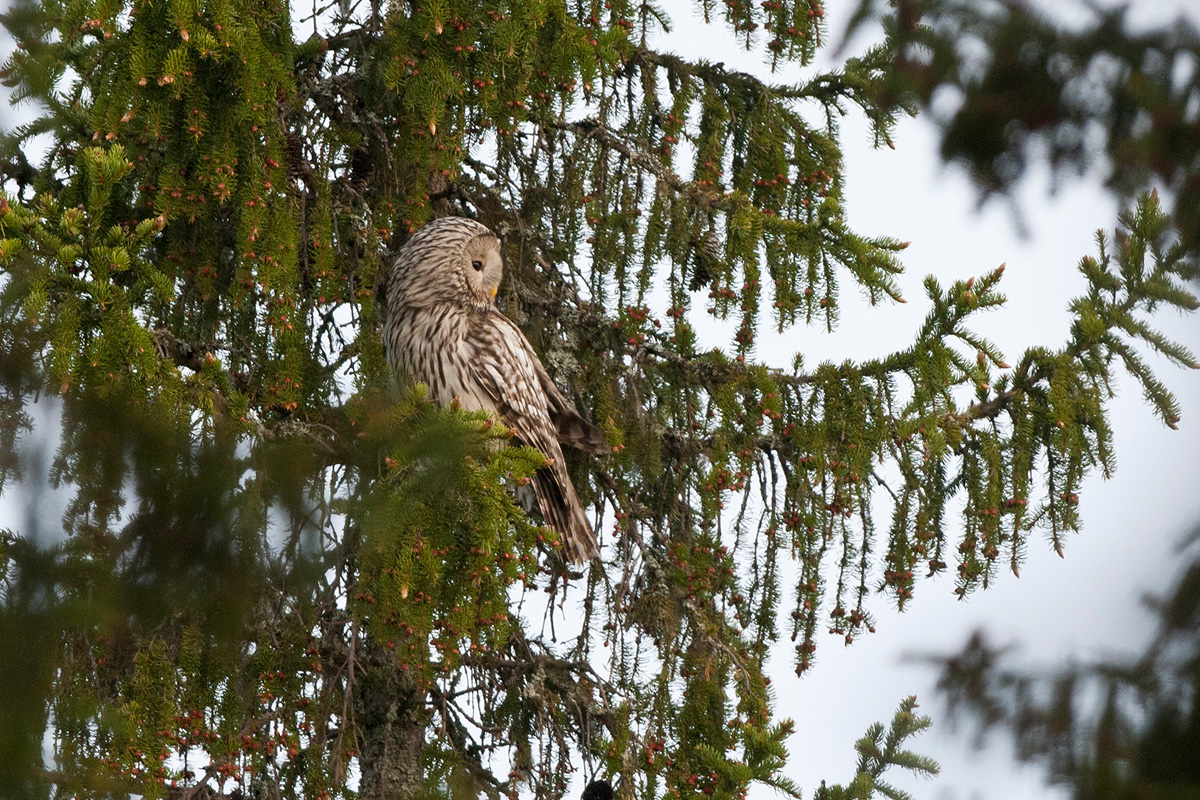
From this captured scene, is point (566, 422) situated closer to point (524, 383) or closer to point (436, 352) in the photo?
point (524, 383)

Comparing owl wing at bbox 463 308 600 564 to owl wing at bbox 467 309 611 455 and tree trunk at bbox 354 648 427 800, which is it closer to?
owl wing at bbox 467 309 611 455

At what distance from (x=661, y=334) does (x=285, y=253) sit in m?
1.58

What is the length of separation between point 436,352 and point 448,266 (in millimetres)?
403

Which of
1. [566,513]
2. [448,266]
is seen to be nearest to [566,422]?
[566,513]

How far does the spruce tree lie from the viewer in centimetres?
206

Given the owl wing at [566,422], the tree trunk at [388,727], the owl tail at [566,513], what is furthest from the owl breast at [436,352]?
the tree trunk at [388,727]

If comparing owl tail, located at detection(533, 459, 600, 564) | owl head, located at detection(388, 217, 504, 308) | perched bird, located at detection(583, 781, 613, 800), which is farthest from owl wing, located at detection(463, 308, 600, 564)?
perched bird, located at detection(583, 781, 613, 800)

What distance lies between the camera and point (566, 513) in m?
4.64

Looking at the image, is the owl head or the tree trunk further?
the owl head

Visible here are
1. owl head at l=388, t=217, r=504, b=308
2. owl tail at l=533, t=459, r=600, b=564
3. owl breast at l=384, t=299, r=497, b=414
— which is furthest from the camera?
owl head at l=388, t=217, r=504, b=308

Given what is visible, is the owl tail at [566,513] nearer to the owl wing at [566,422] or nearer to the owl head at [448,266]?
the owl wing at [566,422]

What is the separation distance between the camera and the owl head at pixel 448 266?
5.06 meters

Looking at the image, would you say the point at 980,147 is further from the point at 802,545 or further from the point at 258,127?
the point at 802,545

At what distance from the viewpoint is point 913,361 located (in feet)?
12.0
